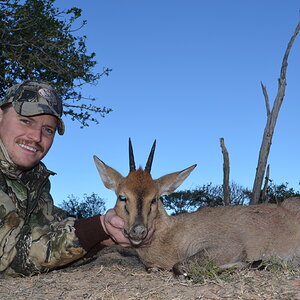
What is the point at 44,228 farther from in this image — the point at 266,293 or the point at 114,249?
the point at 114,249

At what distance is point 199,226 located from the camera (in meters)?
7.36

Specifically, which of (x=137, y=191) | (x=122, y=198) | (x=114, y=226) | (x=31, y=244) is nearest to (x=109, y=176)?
(x=122, y=198)

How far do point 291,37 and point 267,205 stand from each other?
503 inches

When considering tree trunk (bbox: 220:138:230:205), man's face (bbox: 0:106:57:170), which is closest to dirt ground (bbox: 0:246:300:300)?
man's face (bbox: 0:106:57:170)

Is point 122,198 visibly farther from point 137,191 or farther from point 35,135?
point 35,135

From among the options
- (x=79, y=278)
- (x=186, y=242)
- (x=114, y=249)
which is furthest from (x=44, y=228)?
(x=114, y=249)

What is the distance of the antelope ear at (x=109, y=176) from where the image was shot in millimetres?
7383

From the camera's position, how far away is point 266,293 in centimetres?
446

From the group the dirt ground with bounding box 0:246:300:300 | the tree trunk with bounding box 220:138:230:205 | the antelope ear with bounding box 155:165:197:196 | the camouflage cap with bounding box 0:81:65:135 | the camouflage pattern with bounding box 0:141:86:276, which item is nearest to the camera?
the dirt ground with bounding box 0:246:300:300

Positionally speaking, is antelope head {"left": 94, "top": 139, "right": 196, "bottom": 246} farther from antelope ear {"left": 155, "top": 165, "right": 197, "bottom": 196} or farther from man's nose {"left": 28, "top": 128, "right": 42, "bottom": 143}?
man's nose {"left": 28, "top": 128, "right": 42, "bottom": 143}

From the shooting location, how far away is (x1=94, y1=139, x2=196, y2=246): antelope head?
624cm

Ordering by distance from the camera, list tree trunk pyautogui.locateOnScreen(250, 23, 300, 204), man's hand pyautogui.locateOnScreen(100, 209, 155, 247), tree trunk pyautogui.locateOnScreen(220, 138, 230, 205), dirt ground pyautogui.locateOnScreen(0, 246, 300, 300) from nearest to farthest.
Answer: dirt ground pyautogui.locateOnScreen(0, 246, 300, 300) < man's hand pyautogui.locateOnScreen(100, 209, 155, 247) < tree trunk pyautogui.locateOnScreen(250, 23, 300, 204) < tree trunk pyautogui.locateOnScreen(220, 138, 230, 205)

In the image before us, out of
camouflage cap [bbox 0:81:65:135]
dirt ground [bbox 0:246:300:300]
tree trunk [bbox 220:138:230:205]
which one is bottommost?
dirt ground [bbox 0:246:300:300]

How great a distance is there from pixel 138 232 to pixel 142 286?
84cm
